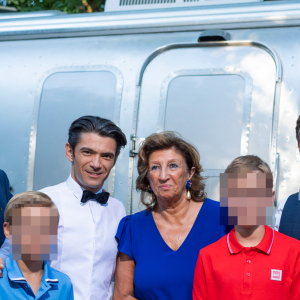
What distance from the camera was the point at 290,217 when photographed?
9.05 feet

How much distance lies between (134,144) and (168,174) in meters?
0.89

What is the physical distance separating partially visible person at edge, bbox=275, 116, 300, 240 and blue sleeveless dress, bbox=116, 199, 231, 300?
1.17ft

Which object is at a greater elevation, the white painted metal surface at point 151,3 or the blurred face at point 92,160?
the white painted metal surface at point 151,3

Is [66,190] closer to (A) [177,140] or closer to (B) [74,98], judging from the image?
(A) [177,140]

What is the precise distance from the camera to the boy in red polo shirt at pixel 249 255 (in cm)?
220

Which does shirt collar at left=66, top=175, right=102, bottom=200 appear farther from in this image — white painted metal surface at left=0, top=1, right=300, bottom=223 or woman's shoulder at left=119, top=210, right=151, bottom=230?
white painted metal surface at left=0, top=1, right=300, bottom=223

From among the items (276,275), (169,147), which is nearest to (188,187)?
(169,147)

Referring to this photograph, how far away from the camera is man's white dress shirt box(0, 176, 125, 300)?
271 cm

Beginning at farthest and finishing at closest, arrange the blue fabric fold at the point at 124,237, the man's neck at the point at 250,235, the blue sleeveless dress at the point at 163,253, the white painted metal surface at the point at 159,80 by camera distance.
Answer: the white painted metal surface at the point at 159,80
the blue fabric fold at the point at 124,237
the blue sleeveless dress at the point at 163,253
the man's neck at the point at 250,235

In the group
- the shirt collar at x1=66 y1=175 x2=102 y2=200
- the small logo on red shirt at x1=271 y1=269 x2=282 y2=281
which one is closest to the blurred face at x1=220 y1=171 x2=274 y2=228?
the small logo on red shirt at x1=271 y1=269 x2=282 y2=281

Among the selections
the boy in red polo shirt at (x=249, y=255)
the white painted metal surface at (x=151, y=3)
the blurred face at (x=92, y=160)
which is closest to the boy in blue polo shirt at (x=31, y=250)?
the blurred face at (x=92, y=160)

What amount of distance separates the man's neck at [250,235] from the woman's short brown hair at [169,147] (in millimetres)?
674

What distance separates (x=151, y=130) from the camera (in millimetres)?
3711

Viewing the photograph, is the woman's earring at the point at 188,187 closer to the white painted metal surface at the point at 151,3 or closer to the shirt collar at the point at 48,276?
the shirt collar at the point at 48,276
